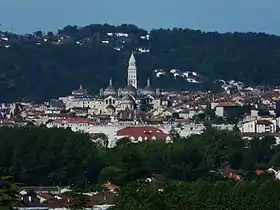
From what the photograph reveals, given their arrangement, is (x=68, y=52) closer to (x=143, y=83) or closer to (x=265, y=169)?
(x=143, y=83)

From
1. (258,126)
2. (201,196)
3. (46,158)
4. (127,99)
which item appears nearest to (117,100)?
(127,99)

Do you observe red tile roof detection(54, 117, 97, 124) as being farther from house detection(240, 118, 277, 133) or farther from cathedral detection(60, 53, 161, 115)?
cathedral detection(60, 53, 161, 115)

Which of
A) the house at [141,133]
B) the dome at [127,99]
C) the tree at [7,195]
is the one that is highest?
the dome at [127,99]

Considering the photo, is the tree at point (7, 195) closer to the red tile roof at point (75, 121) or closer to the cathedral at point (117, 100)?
the red tile roof at point (75, 121)

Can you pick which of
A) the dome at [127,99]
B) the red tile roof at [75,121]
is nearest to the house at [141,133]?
the red tile roof at [75,121]

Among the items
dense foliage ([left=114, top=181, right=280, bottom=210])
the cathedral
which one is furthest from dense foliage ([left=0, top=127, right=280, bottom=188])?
the cathedral
